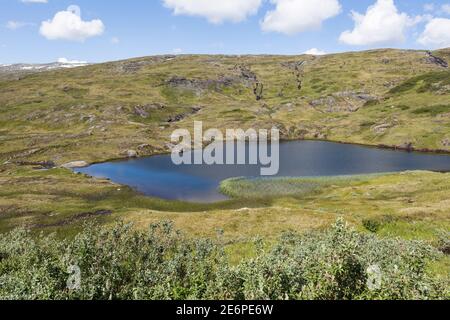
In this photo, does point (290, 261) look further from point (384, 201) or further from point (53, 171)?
point (53, 171)

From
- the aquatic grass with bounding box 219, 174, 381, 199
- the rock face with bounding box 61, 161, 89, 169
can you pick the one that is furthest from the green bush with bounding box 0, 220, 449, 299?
the rock face with bounding box 61, 161, 89, 169

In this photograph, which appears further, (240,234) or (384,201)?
(384,201)

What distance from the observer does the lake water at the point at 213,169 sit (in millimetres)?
127812

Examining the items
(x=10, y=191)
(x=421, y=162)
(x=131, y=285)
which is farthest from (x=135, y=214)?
(x=421, y=162)

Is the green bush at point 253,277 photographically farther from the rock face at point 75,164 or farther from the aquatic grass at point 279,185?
the rock face at point 75,164

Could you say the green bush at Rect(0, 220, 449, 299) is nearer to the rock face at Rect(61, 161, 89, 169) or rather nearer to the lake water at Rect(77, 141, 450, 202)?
the lake water at Rect(77, 141, 450, 202)

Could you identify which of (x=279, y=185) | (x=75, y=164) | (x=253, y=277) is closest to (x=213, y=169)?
(x=279, y=185)

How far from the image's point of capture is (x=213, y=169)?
159375mm

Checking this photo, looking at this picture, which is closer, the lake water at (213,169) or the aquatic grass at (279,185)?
the aquatic grass at (279,185)

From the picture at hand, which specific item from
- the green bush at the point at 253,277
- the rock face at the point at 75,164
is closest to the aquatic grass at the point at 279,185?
the rock face at the point at 75,164

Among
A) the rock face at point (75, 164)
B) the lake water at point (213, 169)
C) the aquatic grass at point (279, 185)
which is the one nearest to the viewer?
the aquatic grass at point (279, 185)

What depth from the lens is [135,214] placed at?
9012cm

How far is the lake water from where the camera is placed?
12781 cm
